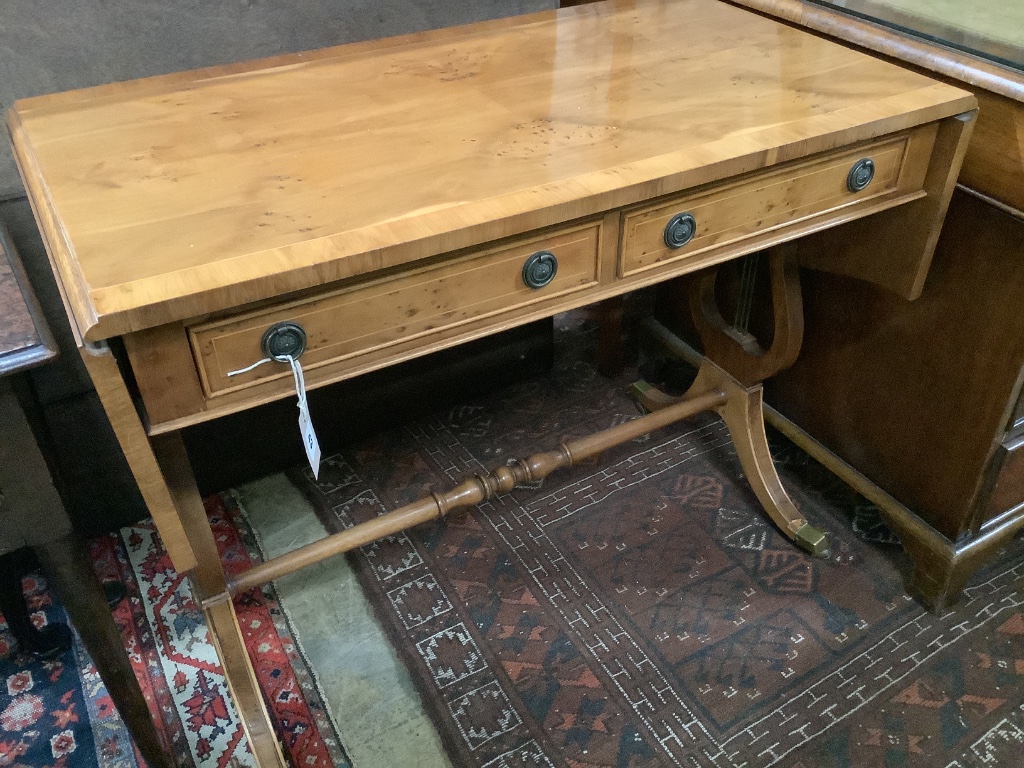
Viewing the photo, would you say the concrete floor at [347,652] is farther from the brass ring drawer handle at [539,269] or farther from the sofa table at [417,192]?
the brass ring drawer handle at [539,269]

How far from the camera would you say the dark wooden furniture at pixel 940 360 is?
4.07 feet

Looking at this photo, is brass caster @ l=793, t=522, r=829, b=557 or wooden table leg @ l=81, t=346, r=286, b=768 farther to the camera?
brass caster @ l=793, t=522, r=829, b=557

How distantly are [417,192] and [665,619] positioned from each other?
97 centimetres

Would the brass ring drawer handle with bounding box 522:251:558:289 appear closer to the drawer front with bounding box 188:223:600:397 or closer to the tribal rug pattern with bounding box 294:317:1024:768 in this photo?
the drawer front with bounding box 188:223:600:397

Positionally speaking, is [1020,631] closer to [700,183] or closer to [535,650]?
[535,650]

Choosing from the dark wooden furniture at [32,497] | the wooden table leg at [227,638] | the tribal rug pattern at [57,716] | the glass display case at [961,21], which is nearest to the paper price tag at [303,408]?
the dark wooden furniture at [32,497]

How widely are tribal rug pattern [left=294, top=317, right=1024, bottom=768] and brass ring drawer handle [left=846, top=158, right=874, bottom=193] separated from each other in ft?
2.62

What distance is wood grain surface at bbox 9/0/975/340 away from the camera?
2.81 ft

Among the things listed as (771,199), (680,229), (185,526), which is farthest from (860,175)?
(185,526)

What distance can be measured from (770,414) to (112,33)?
4.74 ft

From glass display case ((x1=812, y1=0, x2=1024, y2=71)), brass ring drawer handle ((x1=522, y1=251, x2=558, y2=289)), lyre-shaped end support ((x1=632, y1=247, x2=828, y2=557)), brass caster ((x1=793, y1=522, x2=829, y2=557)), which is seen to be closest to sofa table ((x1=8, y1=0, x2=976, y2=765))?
brass ring drawer handle ((x1=522, y1=251, x2=558, y2=289))

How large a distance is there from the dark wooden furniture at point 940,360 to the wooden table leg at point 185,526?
108cm

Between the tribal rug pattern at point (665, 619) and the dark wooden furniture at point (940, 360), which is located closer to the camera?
the dark wooden furniture at point (940, 360)

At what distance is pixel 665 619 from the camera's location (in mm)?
1562
